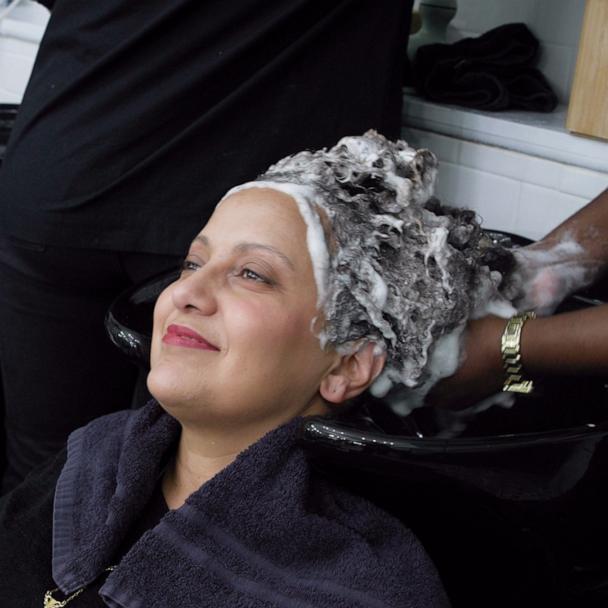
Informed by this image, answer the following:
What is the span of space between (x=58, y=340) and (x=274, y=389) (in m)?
0.55

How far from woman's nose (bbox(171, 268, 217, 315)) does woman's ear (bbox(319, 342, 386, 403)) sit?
0.17 metres

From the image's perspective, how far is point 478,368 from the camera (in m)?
1.16

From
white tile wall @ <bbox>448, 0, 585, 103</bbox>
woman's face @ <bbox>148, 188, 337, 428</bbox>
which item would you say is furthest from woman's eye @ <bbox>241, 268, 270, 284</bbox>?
white tile wall @ <bbox>448, 0, 585, 103</bbox>

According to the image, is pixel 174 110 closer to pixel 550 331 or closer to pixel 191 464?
pixel 191 464

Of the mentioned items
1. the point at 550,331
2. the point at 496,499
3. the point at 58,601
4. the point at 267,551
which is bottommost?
the point at 58,601

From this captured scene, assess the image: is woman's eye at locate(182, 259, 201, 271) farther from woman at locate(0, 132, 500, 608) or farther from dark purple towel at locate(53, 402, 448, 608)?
dark purple towel at locate(53, 402, 448, 608)

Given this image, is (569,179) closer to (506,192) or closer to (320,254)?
(506,192)

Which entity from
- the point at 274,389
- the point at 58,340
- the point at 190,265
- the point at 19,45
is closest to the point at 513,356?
the point at 274,389

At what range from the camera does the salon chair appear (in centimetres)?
93

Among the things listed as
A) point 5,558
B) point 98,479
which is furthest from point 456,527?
point 5,558

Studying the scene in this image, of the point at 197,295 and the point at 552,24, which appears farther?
the point at 552,24

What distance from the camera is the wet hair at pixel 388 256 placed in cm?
111

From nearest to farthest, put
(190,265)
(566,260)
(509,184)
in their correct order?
(190,265) → (566,260) → (509,184)

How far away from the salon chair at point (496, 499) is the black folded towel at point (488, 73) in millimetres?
935
